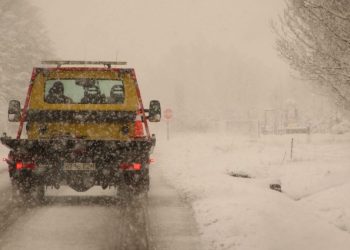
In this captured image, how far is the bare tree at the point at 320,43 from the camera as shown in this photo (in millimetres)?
11406

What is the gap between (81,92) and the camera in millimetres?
10703

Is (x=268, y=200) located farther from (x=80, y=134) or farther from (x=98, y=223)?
(x=80, y=134)

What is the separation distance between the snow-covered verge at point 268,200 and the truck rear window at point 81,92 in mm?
2113

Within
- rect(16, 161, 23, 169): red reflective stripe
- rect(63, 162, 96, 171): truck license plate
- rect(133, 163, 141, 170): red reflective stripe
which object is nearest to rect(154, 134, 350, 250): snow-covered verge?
rect(133, 163, 141, 170): red reflective stripe

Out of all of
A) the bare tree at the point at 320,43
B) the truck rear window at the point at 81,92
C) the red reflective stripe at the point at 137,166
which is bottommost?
the red reflective stripe at the point at 137,166

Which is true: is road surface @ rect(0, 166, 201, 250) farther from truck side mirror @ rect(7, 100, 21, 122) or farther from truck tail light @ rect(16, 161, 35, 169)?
truck side mirror @ rect(7, 100, 21, 122)

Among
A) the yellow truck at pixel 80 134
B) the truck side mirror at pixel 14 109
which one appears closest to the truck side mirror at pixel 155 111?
the yellow truck at pixel 80 134

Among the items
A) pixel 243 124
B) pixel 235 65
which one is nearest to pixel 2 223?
pixel 243 124

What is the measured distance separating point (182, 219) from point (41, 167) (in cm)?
230

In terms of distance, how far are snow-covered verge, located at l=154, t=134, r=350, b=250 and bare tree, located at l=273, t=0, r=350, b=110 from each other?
216 cm

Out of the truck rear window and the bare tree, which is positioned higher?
the bare tree

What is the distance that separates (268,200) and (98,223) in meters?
2.68

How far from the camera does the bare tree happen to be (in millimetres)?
11406

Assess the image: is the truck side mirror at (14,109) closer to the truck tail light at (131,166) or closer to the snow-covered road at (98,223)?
the snow-covered road at (98,223)
